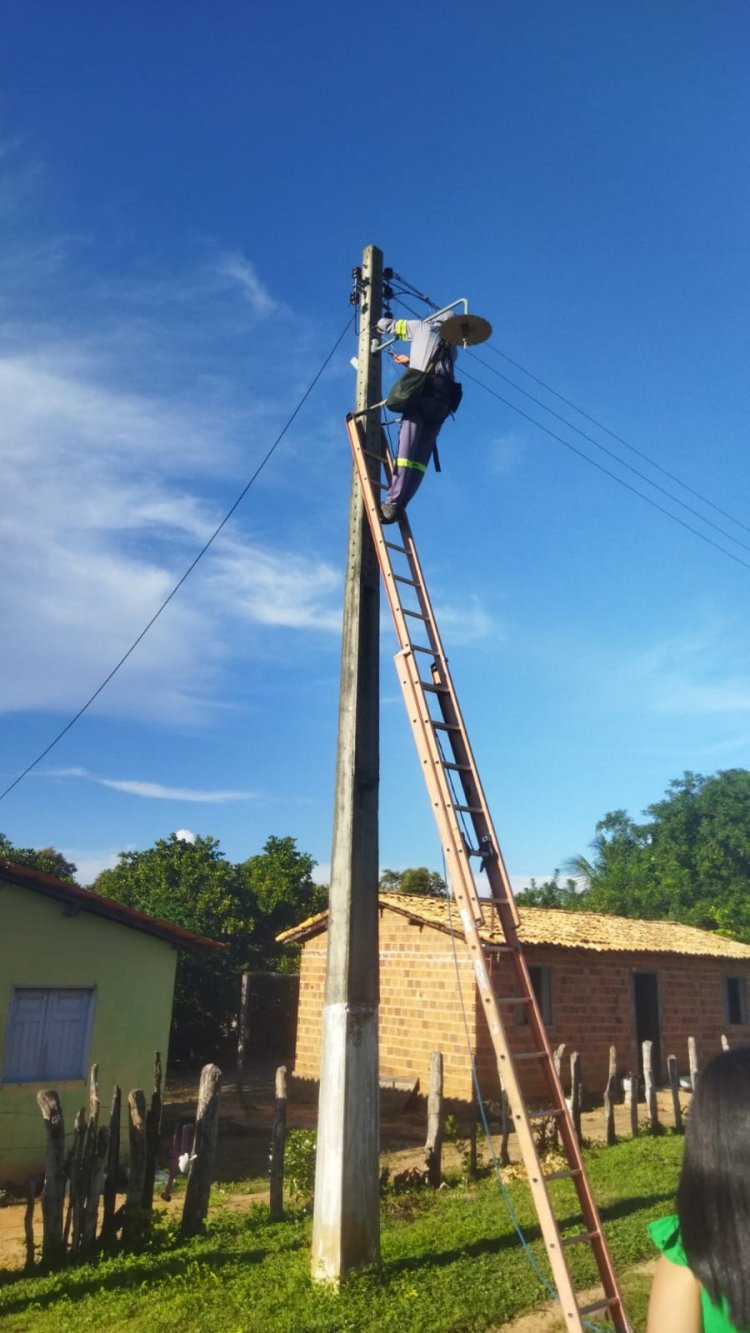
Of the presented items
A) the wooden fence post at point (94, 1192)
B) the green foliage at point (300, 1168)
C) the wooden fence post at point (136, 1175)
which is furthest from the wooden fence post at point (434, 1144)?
the wooden fence post at point (94, 1192)

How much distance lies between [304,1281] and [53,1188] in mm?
2494

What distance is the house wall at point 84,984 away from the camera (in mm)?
11188

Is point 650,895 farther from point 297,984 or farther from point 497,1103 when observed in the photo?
point 497,1103

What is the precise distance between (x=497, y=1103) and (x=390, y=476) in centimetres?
1296

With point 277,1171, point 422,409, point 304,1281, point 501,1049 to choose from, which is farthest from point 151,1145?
point 422,409

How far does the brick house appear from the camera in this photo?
16891 mm

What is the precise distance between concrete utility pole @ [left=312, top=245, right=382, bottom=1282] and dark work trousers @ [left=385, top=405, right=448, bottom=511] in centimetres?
61

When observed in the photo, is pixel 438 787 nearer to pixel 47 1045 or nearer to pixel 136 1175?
pixel 136 1175

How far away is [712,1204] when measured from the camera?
1.67 m

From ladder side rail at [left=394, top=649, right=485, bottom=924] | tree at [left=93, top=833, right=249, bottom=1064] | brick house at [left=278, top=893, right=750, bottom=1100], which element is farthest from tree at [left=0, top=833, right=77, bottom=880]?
ladder side rail at [left=394, top=649, right=485, bottom=924]

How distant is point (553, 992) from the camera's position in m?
18.1

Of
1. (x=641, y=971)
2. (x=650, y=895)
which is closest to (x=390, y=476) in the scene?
(x=641, y=971)

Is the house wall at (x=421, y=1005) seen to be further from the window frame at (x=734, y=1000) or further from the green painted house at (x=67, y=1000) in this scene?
the window frame at (x=734, y=1000)

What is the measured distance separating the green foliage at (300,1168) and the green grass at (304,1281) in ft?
1.53
